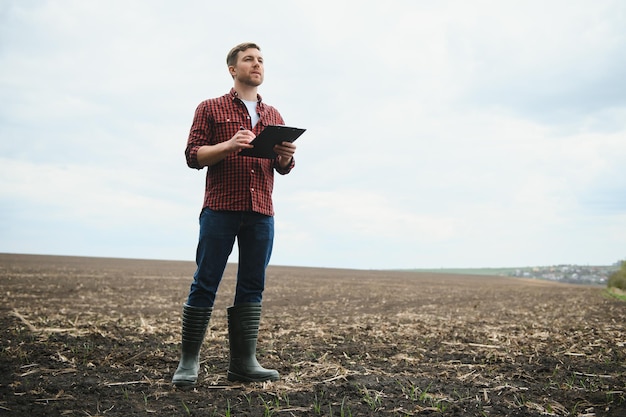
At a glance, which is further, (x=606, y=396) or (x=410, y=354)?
(x=410, y=354)

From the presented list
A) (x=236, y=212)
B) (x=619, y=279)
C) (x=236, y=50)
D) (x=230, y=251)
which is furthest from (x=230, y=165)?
(x=619, y=279)

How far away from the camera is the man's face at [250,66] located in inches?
166

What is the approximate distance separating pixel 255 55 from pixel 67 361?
3.63 m

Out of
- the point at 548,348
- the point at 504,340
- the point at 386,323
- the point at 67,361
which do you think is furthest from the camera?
the point at 386,323

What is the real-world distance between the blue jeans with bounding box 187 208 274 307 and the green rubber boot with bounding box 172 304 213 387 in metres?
0.07

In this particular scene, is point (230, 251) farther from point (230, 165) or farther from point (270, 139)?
point (270, 139)

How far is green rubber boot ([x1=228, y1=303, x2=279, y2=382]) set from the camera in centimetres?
434

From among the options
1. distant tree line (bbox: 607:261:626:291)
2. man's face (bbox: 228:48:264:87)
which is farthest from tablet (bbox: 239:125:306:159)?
distant tree line (bbox: 607:261:626:291)

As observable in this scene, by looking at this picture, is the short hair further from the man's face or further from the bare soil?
the bare soil

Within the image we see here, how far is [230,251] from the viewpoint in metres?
4.30

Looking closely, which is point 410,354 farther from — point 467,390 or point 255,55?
point 255,55

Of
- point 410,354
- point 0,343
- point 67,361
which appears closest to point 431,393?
point 410,354

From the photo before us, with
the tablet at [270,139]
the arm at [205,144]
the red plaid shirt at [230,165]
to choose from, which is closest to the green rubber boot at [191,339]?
the red plaid shirt at [230,165]

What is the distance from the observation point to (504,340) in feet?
23.8
